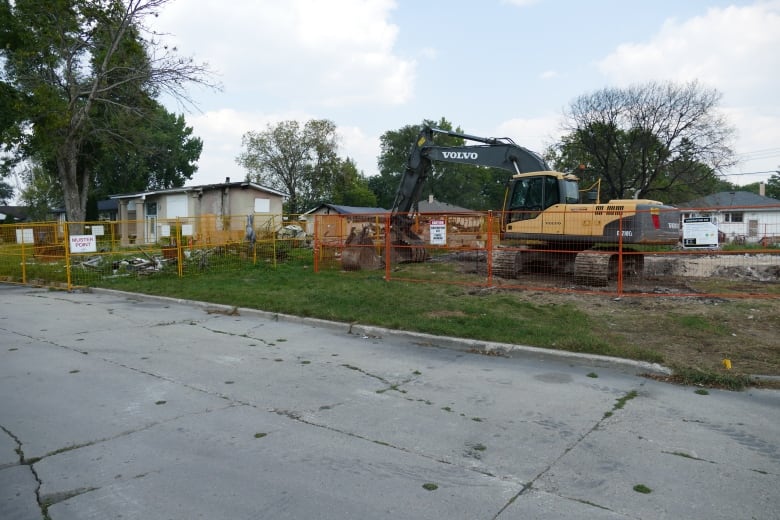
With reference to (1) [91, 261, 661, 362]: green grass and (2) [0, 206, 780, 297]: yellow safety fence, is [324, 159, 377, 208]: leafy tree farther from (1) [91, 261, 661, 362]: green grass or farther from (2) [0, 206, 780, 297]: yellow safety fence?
(1) [91, 261, 661, 362]: green grass

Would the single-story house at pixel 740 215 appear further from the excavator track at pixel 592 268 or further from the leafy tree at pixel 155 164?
the leafy tree at pixel 155 164

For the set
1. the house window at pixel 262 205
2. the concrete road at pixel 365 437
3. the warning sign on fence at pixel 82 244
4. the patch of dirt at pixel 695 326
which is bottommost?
the concrete road at pixel 365 437

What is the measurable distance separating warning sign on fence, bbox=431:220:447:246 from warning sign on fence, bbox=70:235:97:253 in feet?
31.2

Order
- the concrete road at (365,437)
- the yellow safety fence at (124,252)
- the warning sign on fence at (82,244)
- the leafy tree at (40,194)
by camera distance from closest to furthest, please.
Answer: the concrete road at (365,437) → the warning sign on fence at (82,244) → the yellow safety fence at (124,252) → the leafy tree at (40,194)

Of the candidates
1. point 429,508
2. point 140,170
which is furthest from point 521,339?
point 140,170

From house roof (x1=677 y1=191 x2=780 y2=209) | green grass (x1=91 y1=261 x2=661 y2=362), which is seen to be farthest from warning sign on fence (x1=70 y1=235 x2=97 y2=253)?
house roof (x1=677 y1=191 x2=780 y2=209)

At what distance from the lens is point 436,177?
257ft

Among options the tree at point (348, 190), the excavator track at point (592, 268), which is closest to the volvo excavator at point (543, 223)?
the excavator track at point (592, 268)

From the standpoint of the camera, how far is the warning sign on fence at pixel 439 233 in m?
14.0

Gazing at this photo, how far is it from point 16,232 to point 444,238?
13.9 metres

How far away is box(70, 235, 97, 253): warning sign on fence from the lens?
1465cm

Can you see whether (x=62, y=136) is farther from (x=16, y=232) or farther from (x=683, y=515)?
(x=683, y=515)

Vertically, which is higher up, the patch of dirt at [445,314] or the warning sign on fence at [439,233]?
the warning sign on fence at [439,233]

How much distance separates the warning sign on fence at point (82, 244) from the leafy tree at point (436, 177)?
6237cm
